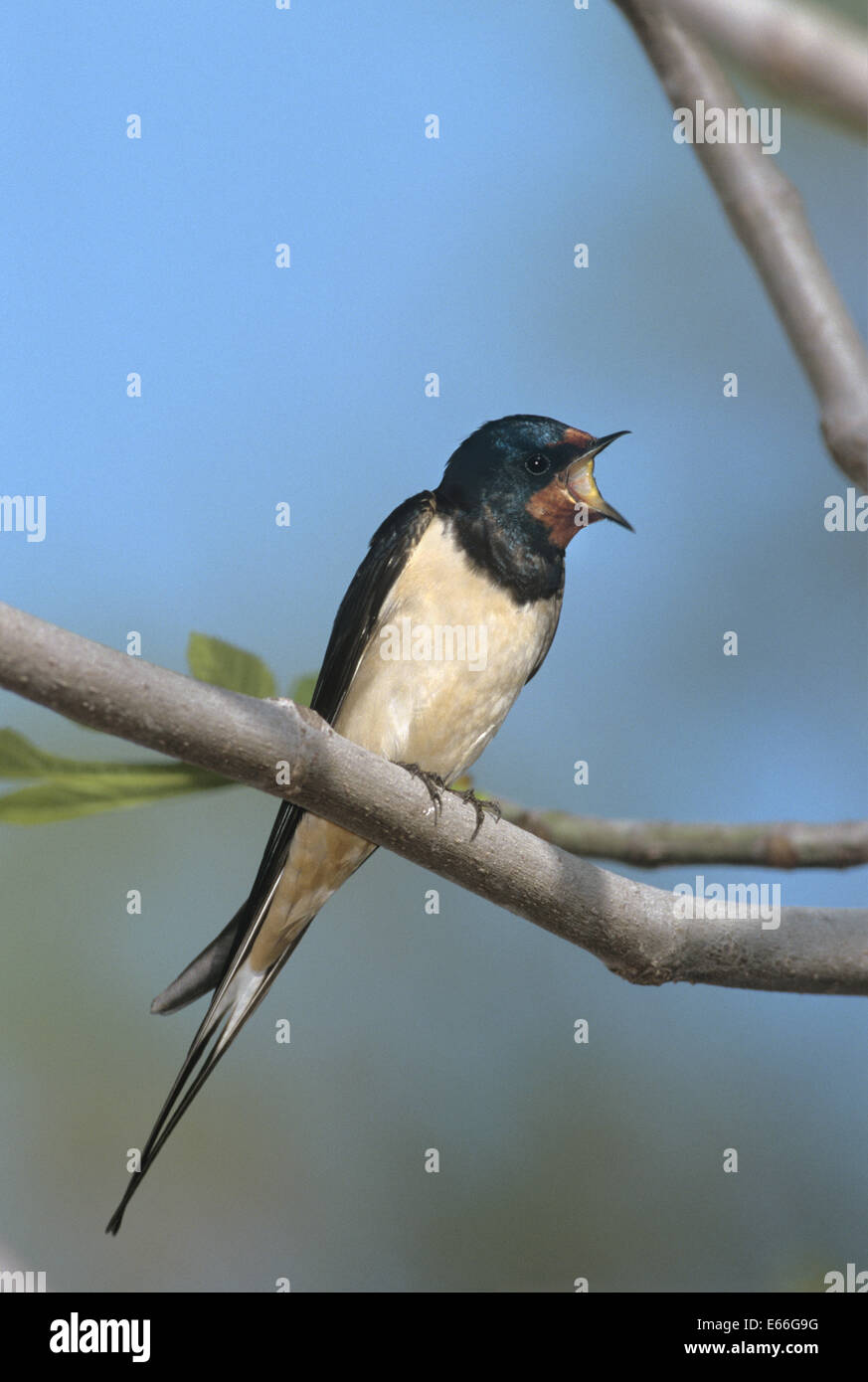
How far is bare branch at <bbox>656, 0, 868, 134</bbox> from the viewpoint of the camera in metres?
1.00

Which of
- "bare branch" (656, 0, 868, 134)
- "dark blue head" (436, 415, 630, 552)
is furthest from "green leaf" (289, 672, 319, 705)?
"bare branch" (656, 0, 868, 134)

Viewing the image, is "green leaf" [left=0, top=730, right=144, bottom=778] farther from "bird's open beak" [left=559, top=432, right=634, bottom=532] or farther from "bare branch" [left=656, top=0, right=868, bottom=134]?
"bird's open beak" [left=559, top=432, right=634, bottom=532]

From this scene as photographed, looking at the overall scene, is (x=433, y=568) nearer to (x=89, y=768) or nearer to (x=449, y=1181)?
(x=89, y=768)

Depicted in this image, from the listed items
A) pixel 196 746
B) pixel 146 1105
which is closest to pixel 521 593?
pixel 196 746

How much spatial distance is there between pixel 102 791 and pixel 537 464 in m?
2.32

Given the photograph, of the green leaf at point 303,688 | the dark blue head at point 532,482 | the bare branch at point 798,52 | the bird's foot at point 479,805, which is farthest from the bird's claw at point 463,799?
the bare branch at point 798,52

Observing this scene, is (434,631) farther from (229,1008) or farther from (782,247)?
(782,247)

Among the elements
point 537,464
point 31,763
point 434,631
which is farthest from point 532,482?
point 31,763

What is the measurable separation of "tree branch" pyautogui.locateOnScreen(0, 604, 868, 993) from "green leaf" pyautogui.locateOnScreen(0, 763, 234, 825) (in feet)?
1.02

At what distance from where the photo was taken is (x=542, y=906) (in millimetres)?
2701

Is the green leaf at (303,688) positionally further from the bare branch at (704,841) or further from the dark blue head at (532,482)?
the dark blue head at (532,482)

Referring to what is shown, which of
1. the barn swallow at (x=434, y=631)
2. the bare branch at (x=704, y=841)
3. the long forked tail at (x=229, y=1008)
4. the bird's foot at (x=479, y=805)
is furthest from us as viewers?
the barn swallow at (x=434, y=631)

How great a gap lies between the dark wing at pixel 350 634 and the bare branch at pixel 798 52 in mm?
2796

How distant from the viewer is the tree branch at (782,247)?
1.67 metres
